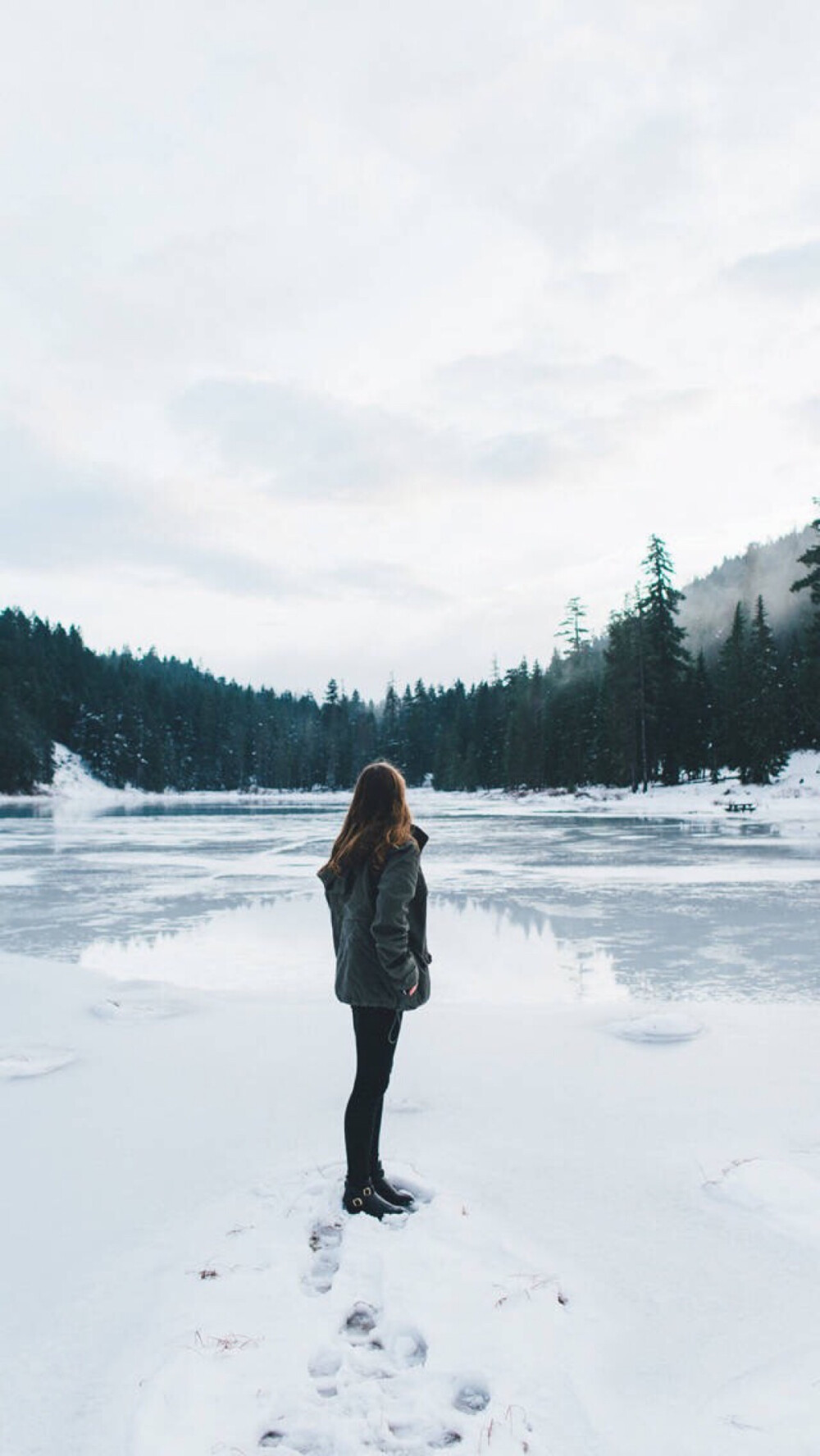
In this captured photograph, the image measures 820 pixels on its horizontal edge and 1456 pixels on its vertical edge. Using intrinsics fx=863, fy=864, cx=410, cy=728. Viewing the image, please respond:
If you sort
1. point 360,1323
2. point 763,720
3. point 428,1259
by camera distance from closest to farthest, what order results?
point 360,1323 < point 428,1259 < point 763,720

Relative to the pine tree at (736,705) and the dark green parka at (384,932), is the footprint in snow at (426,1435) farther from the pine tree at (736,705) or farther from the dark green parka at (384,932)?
the pine tree at (736,705)

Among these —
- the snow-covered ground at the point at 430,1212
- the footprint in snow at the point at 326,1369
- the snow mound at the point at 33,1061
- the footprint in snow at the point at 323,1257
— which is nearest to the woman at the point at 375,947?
the footprint in snow at the point at 323,1257

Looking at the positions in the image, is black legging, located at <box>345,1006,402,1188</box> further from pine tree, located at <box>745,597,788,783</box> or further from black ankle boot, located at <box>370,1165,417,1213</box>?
pine tree, located at <box>745,597,788,783</box>

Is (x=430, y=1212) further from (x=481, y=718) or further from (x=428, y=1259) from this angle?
(x=481, y=718)

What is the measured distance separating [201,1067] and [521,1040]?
2.20 meters

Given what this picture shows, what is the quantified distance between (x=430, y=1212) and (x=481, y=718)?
101m

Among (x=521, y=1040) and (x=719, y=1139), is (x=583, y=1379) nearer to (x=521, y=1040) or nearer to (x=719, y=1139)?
(x=719, y=1139)

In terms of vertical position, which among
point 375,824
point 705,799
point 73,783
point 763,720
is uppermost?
point 763,720

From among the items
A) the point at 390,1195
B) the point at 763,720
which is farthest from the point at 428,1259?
the point at 763,720

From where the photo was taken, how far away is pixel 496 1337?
9.02ft

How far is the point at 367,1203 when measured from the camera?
3.63 m

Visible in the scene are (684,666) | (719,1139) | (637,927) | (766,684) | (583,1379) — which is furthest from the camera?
(684,666)

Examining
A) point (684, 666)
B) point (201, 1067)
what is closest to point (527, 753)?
point (684, 666)

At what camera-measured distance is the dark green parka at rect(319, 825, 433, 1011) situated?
3.68m
